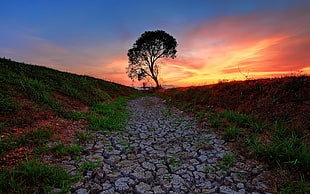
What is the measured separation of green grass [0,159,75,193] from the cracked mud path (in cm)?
20

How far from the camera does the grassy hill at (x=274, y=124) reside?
2.33 metres

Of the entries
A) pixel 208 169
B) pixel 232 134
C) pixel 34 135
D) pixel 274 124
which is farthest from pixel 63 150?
pixel 274 124

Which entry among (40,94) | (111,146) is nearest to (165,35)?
(40,94)

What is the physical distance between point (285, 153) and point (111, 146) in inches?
136

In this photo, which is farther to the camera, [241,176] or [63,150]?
[63,150]

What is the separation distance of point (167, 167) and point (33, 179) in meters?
2.05

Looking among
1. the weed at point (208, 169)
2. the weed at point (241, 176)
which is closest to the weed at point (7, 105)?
the weed at point (208, 169)

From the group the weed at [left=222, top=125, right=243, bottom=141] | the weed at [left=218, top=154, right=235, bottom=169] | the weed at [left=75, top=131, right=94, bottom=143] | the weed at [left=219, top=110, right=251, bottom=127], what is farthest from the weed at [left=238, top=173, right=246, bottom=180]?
the weed at [left=75, top=131, right=94, bottom=143]

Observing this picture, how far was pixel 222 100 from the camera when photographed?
268 inches

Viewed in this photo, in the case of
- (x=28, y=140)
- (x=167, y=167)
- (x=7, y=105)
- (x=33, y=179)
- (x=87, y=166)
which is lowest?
(x=167, y=167)

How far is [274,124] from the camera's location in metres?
3.86

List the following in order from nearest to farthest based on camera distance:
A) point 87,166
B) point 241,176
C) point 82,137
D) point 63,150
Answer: point 241,176, point 87,166, point 63,150, point 82,137

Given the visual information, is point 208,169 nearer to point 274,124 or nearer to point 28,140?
point 274,124

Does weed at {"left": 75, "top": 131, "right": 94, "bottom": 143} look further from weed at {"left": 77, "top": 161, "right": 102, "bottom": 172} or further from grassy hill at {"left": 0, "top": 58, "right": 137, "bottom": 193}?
weed at {"left": 77, "top": 161, "right": 102, "bottom": 172}
